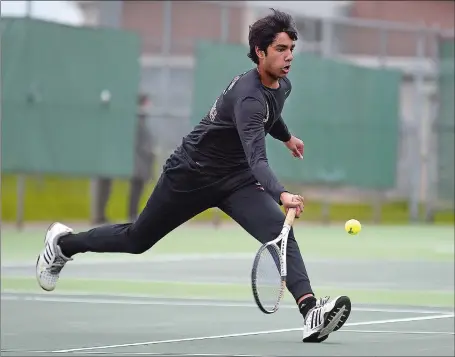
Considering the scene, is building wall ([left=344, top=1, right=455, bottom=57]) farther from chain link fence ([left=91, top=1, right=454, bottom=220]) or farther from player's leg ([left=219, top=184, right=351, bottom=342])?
player's leg ([left=219, top=184, right=351, bottom=342])

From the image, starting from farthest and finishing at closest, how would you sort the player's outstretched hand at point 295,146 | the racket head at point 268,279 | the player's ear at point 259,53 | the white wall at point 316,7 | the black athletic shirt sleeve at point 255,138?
the white wall at point 316,7 < the player's outstretched hand at point 295,146 < the player's ear at point 259,53 < the black athletic shirt sleeve at point 255,138 < the racket head at point 268,279

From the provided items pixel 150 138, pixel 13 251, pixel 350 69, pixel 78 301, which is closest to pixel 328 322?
pixel 78 301

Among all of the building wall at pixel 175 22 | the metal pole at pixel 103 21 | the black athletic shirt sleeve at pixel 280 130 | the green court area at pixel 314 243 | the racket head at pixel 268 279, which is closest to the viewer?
→ the racket head at pixel 268 279

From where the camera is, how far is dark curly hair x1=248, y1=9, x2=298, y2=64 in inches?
290

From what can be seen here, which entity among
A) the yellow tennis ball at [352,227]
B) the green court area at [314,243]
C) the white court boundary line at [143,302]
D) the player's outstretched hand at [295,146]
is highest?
the player's outstretched hand at [295,146]

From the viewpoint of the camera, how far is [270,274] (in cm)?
702

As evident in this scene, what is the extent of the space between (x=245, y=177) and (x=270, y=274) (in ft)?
3.55

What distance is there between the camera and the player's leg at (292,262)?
730 centimetres

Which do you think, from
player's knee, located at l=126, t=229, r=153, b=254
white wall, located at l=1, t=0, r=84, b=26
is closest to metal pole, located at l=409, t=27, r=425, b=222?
white wall, located at l=1, t=0, r=84, b=26

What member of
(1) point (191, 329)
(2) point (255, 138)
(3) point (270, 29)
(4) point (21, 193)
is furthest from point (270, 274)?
(4) point (21, 193)

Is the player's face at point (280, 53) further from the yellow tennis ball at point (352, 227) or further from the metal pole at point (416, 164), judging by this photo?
the metal pole at point (416, 164)

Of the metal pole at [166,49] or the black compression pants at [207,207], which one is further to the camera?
the metal pole at [166,49]

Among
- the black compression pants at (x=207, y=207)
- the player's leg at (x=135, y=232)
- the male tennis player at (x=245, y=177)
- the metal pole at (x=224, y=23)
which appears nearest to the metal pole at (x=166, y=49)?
the metal pole at (x=224, y=23)

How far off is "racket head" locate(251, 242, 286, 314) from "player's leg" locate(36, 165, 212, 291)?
1013mm
